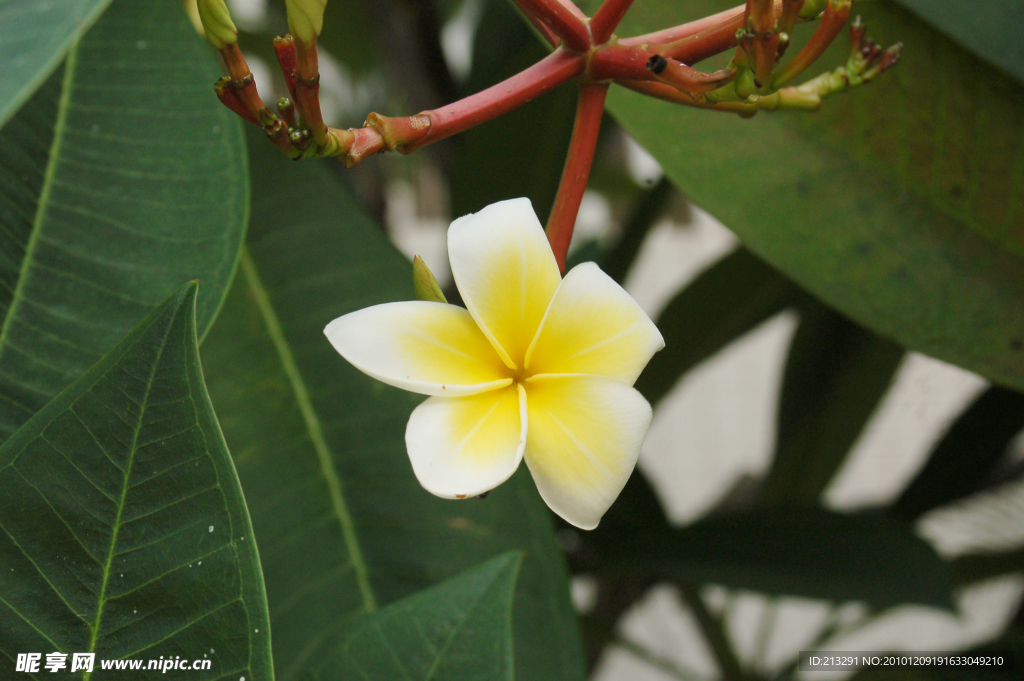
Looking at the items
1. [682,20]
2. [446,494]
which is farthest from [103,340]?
[682,20]

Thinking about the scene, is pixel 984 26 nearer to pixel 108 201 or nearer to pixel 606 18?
pixel 606 18

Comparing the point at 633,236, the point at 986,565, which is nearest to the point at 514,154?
the point at 633,236

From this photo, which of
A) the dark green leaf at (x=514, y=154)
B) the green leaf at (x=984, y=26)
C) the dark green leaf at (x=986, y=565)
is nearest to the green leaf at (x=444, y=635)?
the green leaf at (x=984, y=26)

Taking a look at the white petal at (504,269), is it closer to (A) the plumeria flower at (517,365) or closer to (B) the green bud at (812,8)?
(A) the plumeria flower at (517,365)

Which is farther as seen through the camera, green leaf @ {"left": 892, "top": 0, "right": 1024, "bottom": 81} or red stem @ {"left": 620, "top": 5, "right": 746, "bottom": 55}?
green leaf @ {"left": 892, "top": 0, "right": 1024, "bottom": 81}

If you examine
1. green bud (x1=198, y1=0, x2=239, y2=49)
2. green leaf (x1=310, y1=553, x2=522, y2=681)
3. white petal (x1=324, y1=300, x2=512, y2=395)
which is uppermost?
green bud (x1=198, y1=0, x2=239, y2=49)

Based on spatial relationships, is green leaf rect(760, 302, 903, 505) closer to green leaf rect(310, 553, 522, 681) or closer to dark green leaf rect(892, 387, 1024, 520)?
dark green leaf rect(892, 387, 1024, 520)

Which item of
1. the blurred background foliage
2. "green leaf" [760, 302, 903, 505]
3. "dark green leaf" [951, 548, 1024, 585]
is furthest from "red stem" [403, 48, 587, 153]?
"dark green leaf" [951, 548, 1024, 585]
